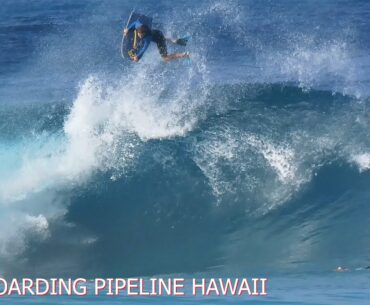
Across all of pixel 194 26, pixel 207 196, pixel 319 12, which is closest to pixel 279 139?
pixel 207 196

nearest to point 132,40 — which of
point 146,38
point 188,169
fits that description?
point 146,38

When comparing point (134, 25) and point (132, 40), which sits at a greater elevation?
point (134, 25)

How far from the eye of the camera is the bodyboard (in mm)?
13414

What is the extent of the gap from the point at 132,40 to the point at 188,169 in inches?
147

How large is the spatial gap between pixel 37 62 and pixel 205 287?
14148 mm

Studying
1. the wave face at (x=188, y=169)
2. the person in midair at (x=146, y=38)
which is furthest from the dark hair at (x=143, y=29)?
the wave face at (x=188, y=169)

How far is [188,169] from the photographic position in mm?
15602

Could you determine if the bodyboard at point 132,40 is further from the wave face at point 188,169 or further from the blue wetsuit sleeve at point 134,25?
the wave face at point 188,169

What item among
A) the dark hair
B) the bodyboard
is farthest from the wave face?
the dark hair

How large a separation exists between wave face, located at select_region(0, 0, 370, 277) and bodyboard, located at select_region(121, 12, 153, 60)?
3.13 m

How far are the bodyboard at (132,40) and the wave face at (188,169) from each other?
10.3 feet

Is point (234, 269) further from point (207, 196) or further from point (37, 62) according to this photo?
point (37, 62)

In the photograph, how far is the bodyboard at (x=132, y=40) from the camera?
13414mm

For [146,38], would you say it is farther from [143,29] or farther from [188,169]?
[188,169]
